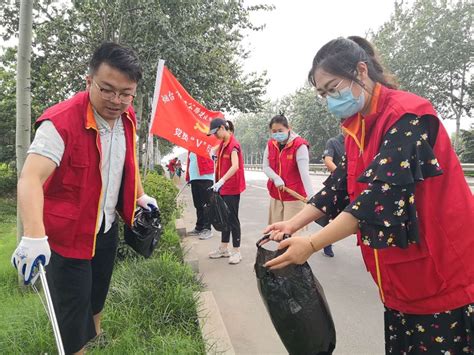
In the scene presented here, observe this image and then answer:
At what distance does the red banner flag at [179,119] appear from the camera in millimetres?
5047

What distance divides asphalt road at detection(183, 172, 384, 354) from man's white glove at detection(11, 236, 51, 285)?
5.27 feet

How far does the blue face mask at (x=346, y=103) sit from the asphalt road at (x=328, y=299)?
182 cm

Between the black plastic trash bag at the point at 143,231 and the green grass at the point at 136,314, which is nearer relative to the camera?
the green grass at the point at 136,314

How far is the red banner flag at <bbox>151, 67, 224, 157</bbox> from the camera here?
199 inches

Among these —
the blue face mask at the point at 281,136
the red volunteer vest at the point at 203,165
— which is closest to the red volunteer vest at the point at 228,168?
the blue face mask at the point at 281,136

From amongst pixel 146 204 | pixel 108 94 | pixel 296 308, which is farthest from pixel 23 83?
pixel 296 308

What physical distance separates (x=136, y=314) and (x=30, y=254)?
4.43ft

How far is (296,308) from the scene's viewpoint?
156 centimetres

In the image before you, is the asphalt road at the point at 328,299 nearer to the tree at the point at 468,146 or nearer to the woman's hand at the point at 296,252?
the woman's hand at the point at 296,252

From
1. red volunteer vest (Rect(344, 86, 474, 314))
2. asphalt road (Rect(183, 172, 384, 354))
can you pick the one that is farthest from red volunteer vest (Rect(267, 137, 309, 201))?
red volunteer vest (Rect(344, 86, 474, 314))

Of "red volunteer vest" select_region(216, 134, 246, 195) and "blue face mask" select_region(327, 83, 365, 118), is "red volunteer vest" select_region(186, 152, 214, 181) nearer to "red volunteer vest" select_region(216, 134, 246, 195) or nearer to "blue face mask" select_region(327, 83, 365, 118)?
"red volunteer vest" select_region(216, 134, 246, 195)

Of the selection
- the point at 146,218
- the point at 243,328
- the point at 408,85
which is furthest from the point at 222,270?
the point at 408,85

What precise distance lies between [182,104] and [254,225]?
304cm

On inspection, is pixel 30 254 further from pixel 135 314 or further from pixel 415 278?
pixel 415 278
